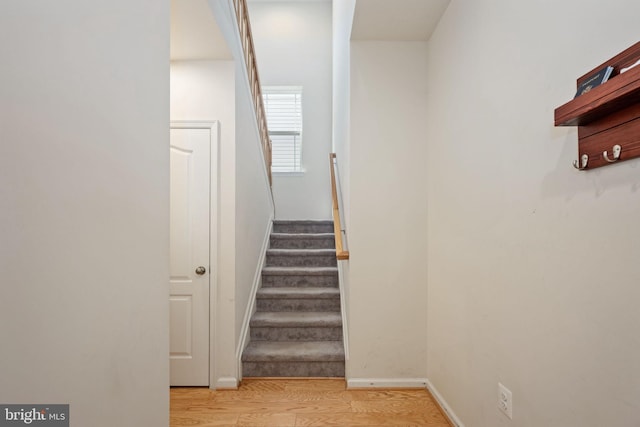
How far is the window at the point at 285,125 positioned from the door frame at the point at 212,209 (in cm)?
280

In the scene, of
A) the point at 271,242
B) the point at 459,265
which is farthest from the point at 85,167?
the point at 271,242

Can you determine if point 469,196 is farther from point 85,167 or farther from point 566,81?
point 85,167

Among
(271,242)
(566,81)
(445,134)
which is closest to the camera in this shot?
(566,81)

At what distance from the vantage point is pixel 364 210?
104 inches

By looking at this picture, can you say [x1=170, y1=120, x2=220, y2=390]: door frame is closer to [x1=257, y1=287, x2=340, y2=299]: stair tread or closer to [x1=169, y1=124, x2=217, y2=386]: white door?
[x1=169, y1=124, x2=217, y2=386]: white door

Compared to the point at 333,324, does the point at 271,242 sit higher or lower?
higher

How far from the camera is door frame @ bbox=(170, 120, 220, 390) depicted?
2.72 m

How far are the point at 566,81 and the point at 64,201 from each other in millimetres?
1536

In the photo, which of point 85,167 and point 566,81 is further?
point 566,81

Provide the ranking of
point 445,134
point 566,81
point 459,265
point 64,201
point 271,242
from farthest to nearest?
point 271,242
point 445,134
point 459,265
point 566,81
point 64,201

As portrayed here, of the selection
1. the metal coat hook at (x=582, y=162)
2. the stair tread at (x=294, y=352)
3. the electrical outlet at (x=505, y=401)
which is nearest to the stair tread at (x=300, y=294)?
the stair tread at (x=294, y=352)

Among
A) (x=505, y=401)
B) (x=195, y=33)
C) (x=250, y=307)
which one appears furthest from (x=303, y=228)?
(x=505, y=401)

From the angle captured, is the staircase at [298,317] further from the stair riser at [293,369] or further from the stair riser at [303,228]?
the stair riser at [303,228]

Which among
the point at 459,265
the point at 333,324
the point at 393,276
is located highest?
the point at 459,265
